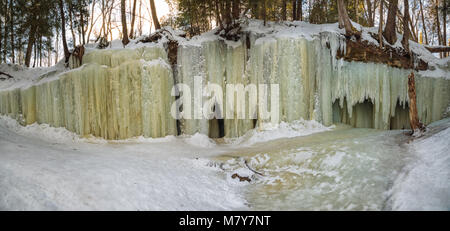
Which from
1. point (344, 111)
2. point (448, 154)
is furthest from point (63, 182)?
point (344, 111)

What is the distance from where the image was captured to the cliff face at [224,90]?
9.93 metres

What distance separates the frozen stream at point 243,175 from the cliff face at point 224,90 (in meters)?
2.52

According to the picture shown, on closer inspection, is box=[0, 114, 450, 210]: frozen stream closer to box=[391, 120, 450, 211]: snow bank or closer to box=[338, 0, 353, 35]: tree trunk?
box=[391, 120, 450, 211]: snow bank

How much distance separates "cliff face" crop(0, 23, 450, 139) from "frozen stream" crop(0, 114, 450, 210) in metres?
2.52

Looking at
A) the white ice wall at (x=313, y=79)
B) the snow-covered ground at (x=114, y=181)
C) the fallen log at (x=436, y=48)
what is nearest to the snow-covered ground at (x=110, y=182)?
the snow-covered ground at (x=114, y=181)

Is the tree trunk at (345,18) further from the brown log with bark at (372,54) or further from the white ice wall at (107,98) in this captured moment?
the white ice wall at (107,98)

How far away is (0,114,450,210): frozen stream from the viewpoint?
3967mm

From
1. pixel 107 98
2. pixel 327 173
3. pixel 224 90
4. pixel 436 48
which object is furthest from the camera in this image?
pixel 436 48

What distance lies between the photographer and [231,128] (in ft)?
36.2

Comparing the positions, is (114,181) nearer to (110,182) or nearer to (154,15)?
(110,182)

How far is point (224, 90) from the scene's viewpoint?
35.8 ft

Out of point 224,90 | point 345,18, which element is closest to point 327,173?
point 224,90

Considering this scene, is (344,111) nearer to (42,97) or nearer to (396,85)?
(396,85)

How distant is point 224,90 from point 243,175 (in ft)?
17.0
